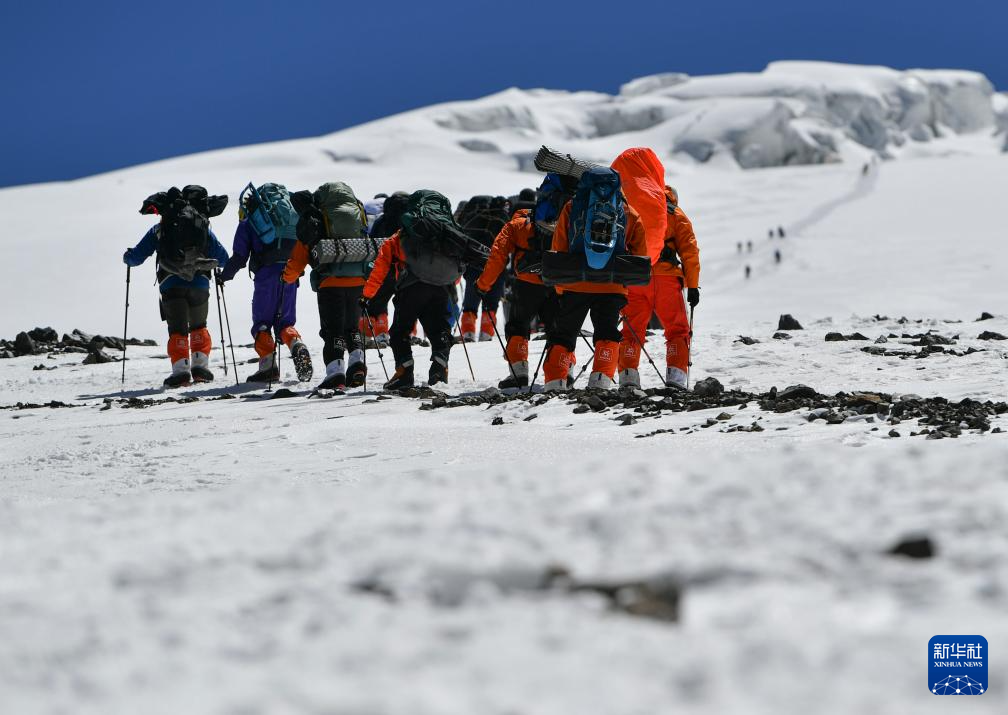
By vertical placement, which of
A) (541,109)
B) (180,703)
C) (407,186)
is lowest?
(180,703)

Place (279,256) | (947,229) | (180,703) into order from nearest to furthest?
(180,703) → (279,256) → (947,229)

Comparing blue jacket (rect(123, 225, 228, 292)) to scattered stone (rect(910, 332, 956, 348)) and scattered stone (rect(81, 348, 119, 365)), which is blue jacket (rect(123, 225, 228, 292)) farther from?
scattered stone (rect(910, 332, 956, 348))

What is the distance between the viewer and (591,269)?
762cm

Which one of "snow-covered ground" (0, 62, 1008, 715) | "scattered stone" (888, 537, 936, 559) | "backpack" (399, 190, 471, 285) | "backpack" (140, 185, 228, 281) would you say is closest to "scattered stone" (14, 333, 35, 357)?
"backpack" (140, 185, 228, 281)

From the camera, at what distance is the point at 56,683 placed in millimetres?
1847

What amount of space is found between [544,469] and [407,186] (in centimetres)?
4702

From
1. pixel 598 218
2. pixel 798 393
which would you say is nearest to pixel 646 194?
pixel 598 218

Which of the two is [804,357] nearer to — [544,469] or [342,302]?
[342,302]

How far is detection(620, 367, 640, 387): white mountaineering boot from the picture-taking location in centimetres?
832

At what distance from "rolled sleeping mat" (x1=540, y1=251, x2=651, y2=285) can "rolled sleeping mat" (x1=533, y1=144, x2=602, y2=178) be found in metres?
0.74

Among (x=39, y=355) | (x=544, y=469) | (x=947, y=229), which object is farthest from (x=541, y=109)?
(x=544, y=469)

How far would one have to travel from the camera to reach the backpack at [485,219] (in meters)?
11.4

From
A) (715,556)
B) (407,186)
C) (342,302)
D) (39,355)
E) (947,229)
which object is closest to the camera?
(715,556)

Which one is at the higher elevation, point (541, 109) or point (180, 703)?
point (541, 109)
